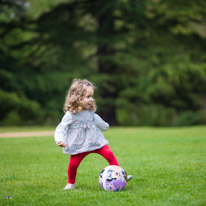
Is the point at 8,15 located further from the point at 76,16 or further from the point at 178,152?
the point at 178,152

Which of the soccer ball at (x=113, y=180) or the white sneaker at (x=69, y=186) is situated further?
the white sneaker at (x=69, y=186)

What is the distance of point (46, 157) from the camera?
8125mm

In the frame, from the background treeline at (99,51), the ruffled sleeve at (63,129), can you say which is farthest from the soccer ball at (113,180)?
the background treeline at (99,51)

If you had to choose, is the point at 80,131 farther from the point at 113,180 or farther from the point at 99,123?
the point at 113,180

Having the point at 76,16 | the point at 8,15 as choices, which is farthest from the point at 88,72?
the point at 8,15

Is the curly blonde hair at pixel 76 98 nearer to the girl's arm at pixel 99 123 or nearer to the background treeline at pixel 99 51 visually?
the girl's arm at pixel 99 123

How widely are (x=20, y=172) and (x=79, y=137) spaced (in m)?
1.83

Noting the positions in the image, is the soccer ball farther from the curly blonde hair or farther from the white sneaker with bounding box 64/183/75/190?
the curly blonde hair

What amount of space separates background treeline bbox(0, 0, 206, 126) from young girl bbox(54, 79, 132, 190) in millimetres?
14372

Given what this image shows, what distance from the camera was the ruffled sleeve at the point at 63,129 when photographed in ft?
15.5

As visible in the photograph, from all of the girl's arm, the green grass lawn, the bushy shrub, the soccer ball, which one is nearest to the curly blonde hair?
the girl's arm

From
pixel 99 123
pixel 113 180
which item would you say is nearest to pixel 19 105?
pixel 99 123

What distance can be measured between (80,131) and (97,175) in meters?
1.17

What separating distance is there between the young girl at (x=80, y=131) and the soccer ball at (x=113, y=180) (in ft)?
0.91
